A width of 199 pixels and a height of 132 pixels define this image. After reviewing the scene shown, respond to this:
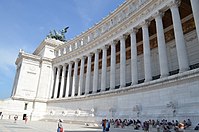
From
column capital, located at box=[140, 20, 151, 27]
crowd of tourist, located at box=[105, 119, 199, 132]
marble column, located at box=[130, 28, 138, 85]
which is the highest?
column capital, located at box=[140, 20, 151, 27]

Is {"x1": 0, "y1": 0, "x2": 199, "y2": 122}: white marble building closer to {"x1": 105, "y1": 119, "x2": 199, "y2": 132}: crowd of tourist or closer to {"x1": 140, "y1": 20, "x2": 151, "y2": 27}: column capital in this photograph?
{"x1": 140, "y1": 20, "x2": 151, "y2": 27}: column capital

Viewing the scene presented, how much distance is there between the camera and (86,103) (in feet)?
144

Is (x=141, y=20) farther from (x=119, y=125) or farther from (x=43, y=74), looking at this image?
(x=43, y=74)

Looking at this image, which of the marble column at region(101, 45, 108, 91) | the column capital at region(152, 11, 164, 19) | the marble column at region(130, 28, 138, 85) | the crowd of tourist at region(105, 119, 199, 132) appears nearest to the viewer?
the crowd of tourist at region(105, 119, 199, 132)

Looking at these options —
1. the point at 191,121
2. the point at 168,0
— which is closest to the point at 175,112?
the point at 191,121

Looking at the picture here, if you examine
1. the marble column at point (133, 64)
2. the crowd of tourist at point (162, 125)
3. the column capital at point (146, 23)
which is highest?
the column capital at point (146, 23)

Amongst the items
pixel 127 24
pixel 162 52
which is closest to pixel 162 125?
pixel 162 52

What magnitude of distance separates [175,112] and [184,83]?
3846mm

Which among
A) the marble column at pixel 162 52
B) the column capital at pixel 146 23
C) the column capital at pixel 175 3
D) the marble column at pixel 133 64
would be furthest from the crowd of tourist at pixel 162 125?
the column capital at pixel 146 23

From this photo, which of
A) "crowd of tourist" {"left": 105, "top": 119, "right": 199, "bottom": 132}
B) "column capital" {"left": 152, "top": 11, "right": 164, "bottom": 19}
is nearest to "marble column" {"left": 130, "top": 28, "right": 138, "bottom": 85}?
"column capital" {"left": 152, "top": 11, "right": 164, "bottom": 19}

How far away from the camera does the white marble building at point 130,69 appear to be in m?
25.1

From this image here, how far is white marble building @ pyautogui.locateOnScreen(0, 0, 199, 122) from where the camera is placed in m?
25.1

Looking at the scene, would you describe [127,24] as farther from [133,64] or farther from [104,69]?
[104,69]

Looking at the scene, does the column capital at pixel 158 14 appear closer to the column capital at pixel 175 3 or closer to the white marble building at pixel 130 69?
the white marble building at pixel 130 69
